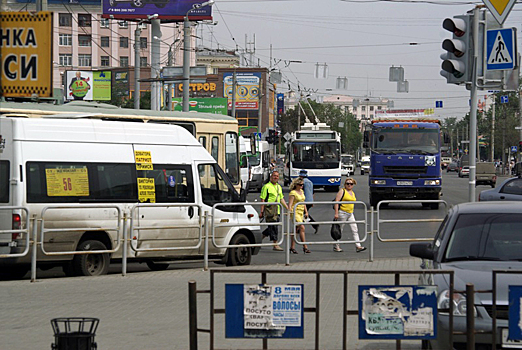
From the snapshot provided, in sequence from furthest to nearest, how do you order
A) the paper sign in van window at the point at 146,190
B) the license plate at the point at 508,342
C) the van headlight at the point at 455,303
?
the paper sign in van window at the point at 146,190 → the van headlight at the point at 455,303 → the license plate at the point at 508,342

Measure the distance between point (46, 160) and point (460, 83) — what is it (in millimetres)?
6574

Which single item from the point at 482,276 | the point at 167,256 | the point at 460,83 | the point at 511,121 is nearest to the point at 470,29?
the point at 460,83

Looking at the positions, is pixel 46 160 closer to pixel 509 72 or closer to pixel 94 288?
pixel 94 288

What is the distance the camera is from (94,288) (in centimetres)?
1286

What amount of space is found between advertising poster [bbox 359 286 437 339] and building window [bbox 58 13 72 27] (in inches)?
4213

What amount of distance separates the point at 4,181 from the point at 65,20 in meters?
100

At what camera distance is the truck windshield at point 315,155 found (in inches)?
1799

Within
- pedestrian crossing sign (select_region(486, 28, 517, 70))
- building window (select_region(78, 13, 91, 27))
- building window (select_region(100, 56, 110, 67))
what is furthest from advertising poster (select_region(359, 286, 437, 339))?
building window (select_region(100, 56, 110, 67))

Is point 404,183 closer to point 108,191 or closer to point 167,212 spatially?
point 167,212

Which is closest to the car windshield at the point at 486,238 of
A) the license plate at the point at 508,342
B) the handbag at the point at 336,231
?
the license plate at the point at 508,342

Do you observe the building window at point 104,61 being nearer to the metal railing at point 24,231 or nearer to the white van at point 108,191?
the white van at point 108,191

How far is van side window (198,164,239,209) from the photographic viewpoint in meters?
15.9

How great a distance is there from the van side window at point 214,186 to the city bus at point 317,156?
29235 mm

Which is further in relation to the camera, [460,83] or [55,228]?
[55,228]
